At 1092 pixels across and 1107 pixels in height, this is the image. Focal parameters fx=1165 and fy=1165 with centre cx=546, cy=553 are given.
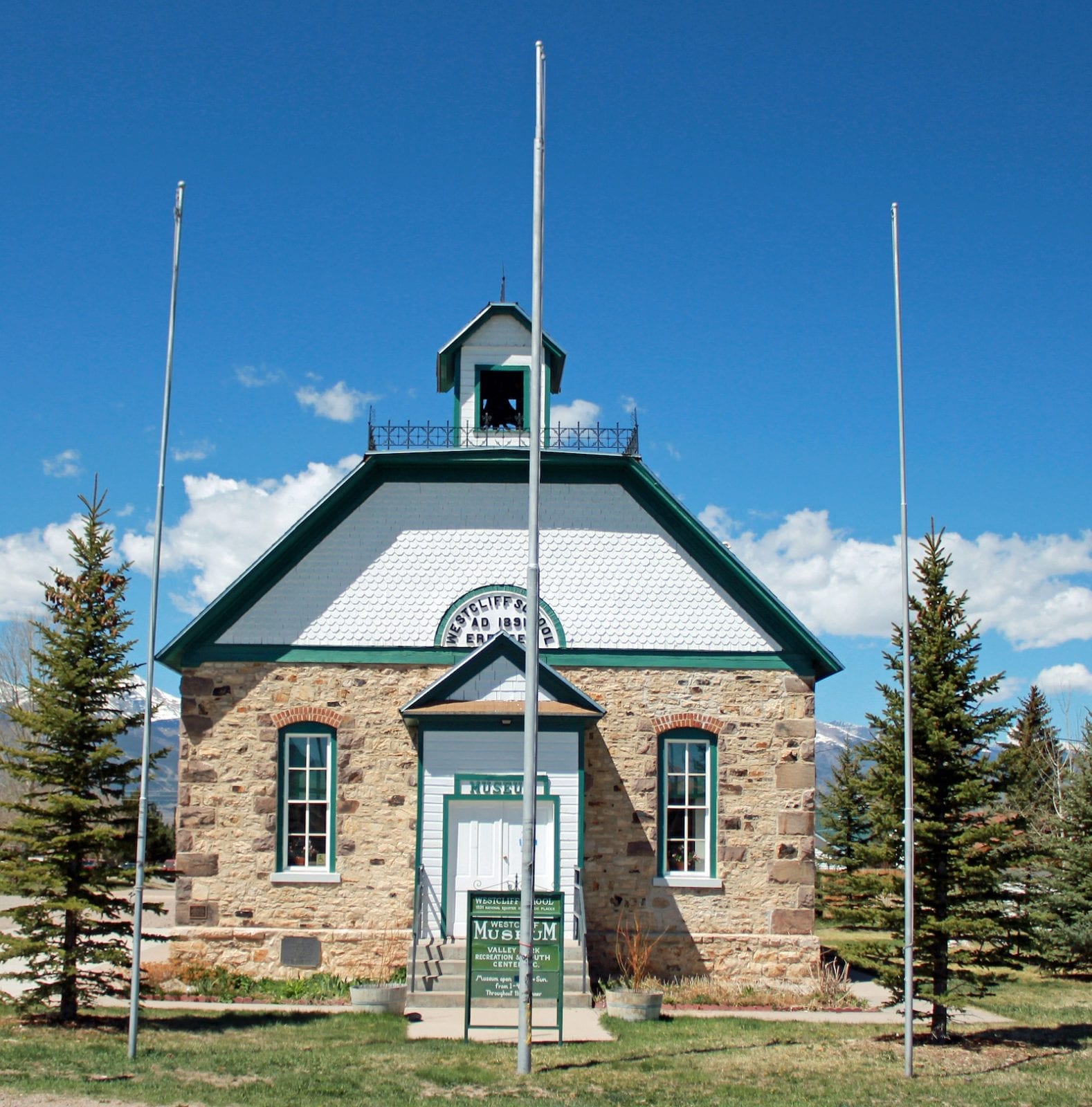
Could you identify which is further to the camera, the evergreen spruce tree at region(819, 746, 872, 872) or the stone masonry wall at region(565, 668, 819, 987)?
the evergreen spruce tree at region(819, 746, 872, 872)

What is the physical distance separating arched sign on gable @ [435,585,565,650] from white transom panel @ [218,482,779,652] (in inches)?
4.5

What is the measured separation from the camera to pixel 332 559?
61.3ft

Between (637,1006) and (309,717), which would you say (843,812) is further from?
(309,717)

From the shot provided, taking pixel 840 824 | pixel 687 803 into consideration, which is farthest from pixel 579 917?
pixel 840 824

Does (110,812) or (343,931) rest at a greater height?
(110,812)

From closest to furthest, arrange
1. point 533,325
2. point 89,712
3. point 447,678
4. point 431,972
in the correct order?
point 533,325
point 89,712
point 431,972
point 447,678

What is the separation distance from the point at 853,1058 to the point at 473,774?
22.6ft

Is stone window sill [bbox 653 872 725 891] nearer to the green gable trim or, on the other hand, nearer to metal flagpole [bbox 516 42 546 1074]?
the green gable trim

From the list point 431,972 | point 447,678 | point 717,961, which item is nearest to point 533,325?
point 447,678

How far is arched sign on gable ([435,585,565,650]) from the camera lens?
60.6 feet

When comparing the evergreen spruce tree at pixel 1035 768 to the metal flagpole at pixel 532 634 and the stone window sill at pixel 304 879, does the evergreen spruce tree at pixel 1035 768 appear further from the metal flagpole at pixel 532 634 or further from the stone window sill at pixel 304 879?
the stone window sill at pixel 304 879

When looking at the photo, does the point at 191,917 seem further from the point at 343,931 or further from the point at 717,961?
the point at 717,961

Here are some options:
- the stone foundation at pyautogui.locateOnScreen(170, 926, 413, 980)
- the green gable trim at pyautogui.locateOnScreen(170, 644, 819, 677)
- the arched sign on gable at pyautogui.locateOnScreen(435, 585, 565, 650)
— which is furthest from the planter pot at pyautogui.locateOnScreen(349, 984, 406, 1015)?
the arched sign on gable at pyautogui.locateOnScreen(435, 585, 565, 650)

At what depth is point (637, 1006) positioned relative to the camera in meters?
14.8
